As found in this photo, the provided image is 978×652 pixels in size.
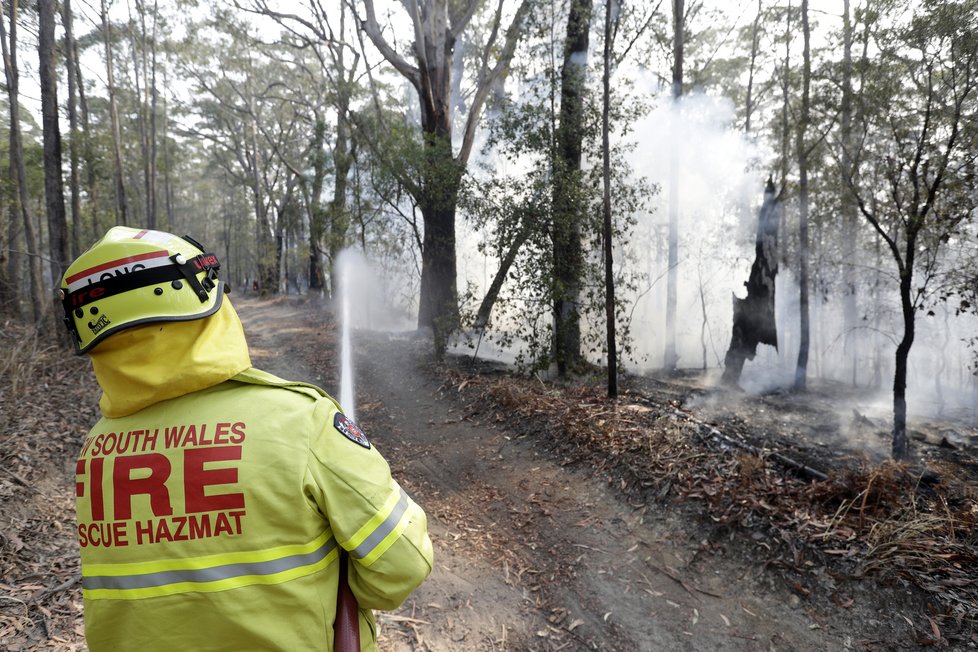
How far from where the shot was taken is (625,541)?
4645 mm

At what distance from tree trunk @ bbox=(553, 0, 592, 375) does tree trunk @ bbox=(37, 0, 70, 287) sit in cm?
818

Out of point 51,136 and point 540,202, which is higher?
point 51,136

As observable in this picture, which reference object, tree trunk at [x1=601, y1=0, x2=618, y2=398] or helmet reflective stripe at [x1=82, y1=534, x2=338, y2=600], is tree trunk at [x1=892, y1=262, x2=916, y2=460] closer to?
tree trunk at [x1=601, y1=0, x2=618, y2=398]

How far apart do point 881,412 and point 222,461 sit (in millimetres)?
16645

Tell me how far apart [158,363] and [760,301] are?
1474cm

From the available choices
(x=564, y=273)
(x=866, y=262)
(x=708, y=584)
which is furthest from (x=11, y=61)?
(x=866, y=262)

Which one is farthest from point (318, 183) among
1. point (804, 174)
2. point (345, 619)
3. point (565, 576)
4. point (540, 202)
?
point (345, 619)

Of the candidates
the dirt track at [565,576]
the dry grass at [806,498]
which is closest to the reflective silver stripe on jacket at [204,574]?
the dirt track at [565,576]

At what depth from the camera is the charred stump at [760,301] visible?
13.3 meters

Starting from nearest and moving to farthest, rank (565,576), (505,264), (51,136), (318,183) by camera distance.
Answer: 1. (565,576)
2. (51,136)
3. (505,264)
4. (318,183)

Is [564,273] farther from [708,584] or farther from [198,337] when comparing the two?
[198,337]

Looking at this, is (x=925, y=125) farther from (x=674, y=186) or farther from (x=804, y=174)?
(x=674, y=186)

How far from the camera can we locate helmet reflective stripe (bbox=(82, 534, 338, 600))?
129 cm

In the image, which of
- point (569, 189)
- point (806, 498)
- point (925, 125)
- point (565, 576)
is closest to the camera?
point (565, 576)
